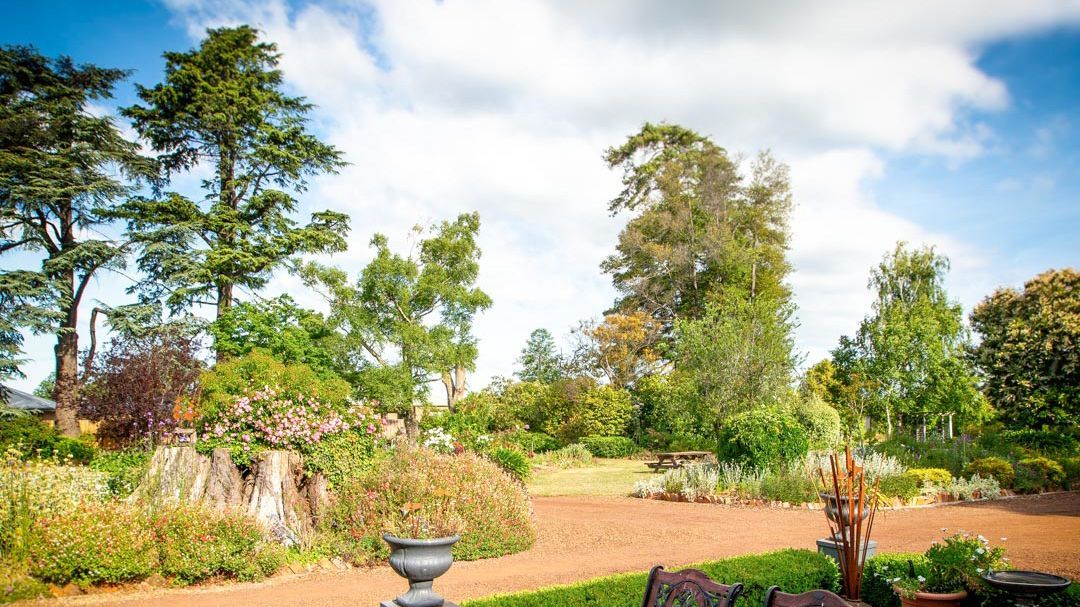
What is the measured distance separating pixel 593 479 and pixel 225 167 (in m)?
16.4

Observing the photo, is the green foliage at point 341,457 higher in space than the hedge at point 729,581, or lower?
higher

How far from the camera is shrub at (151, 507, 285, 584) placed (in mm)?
7715

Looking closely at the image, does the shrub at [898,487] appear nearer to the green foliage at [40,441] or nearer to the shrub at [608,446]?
the shrub at [608,446]

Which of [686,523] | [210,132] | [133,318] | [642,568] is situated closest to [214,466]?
[642,568]

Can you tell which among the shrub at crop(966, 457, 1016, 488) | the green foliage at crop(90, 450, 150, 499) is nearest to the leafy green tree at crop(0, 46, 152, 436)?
the green foliage at crop(90, 450, 150, 499)

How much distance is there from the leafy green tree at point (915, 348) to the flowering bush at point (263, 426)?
22149 mm

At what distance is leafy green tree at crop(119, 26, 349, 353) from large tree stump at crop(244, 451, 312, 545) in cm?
1360

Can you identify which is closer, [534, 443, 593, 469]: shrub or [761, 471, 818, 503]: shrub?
[761, 471, 818, 503]: shrub

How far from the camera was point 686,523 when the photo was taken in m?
11.7

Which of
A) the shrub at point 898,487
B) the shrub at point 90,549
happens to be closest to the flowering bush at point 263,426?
the shrub at point 90,549

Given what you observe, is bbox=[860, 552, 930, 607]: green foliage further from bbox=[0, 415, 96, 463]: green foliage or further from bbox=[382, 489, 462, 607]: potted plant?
bbox=[0, 415, 96, 463]: green foliage

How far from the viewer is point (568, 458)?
82.8ft

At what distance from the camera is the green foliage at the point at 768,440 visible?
48.9 ft

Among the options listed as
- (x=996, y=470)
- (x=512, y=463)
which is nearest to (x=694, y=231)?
(x=996, y=470)
